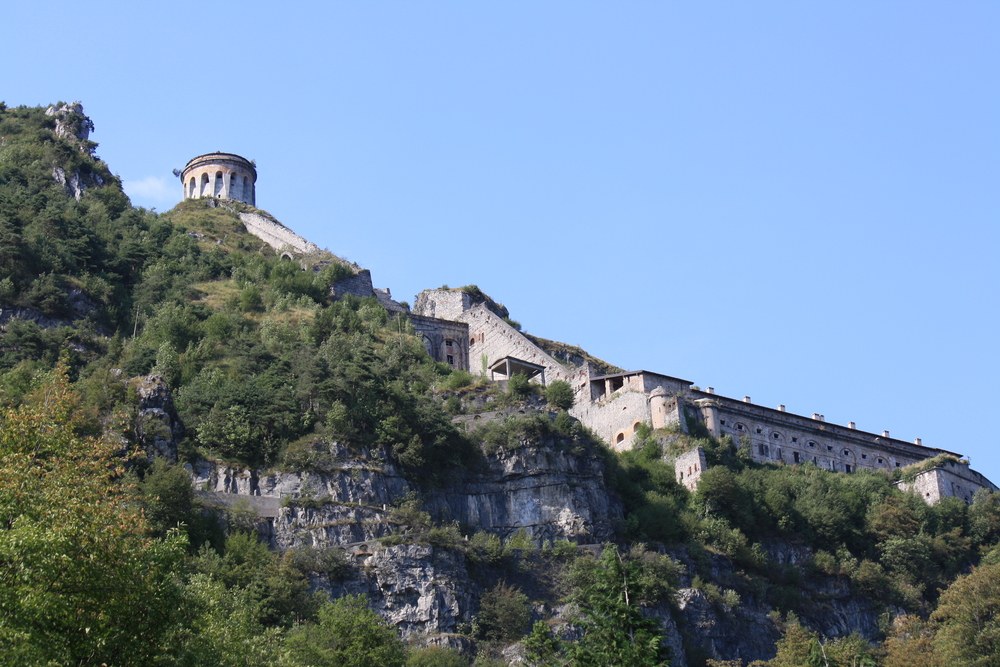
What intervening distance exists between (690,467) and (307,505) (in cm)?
2164

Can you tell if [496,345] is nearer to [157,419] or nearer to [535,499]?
[535,499]

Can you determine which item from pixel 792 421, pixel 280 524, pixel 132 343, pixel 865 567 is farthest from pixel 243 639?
pixel 792 421

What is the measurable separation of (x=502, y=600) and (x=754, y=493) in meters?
19.7

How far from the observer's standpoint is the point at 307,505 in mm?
52094

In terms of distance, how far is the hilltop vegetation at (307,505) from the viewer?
27250 mm

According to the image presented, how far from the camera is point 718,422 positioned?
7369 cm

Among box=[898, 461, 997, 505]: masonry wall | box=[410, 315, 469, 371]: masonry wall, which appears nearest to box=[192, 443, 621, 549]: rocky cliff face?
box=[410, 315, 469, 371]: masonry wall

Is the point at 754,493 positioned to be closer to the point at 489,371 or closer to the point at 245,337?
the point at 489,371

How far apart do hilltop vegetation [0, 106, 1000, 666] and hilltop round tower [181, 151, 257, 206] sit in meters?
16.6

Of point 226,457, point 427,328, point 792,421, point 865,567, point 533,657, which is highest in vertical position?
point 427,328

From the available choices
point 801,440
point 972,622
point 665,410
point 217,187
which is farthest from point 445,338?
point 972,622

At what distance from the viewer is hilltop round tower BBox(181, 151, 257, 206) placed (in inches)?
3954

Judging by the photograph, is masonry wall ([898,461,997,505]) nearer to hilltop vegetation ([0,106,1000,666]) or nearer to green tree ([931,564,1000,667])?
hilltop vegetation ([0,106,1000,666])

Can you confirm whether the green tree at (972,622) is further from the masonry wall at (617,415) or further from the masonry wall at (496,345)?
the masonry wall at (496,345)
